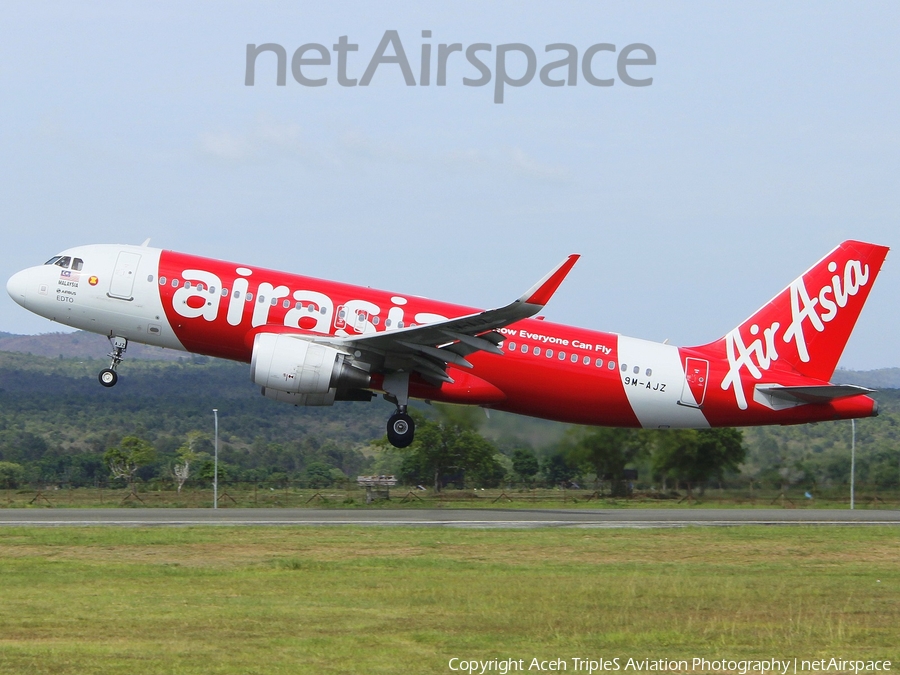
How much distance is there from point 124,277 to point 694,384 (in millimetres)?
17807

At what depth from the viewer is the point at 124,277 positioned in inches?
1298

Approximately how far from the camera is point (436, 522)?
2981 centimetres

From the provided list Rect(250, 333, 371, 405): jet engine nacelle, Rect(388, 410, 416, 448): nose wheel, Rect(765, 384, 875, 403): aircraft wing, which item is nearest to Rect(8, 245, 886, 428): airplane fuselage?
Rect(765, 384, 875, 403): aircraft wing

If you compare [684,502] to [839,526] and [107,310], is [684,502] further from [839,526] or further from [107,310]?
[107,310]

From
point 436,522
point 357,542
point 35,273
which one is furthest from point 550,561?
point 35,273

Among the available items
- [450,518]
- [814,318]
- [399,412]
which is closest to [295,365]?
[399,412]

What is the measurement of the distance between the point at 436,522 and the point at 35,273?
48.4 ft

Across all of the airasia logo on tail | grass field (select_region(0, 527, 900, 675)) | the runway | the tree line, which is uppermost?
the airasia logo on tail

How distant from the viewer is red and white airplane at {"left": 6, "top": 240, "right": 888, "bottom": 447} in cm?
3195

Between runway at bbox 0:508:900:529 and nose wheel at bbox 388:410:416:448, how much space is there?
2162 mm

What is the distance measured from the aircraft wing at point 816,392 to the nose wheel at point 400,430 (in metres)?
11.4

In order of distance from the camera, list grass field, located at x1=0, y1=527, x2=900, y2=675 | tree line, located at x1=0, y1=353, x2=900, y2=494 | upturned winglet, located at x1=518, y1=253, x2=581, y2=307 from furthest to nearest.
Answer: tree line, located at x1=0, y1=353, x2=900, y2=494 < upturned winglet, located at x1=518, y1=253, x2=581, y2=307 < grass field, located at x1=0, y1=527, x2=900, y2=675

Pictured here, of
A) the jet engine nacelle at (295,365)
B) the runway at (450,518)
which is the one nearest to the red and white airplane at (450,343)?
the jet engine nacelle at (295,365)

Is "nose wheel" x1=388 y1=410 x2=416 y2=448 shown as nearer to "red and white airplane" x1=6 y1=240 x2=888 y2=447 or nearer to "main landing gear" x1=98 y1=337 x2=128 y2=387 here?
"red and white airplane" x1=6 y1=240 x2=888 y2=447
